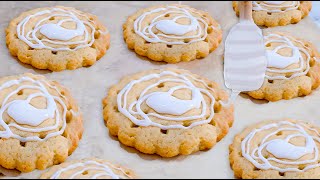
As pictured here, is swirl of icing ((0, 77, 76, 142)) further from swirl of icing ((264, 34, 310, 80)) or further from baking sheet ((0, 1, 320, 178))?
swirl of icing ((264, 34, 310, 80))

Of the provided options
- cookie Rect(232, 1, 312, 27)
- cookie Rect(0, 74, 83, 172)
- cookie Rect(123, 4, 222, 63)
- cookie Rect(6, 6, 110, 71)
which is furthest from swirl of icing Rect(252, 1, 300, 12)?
cookie Rect(0, 74, 83, 172)

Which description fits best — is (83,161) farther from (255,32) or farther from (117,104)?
(255,32)

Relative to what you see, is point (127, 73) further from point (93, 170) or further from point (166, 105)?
point (93, 170)

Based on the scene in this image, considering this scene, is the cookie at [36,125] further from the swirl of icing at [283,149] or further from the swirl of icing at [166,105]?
the swirl of icing at [283,149]

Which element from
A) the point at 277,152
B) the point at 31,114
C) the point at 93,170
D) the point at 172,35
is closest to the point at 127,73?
the point at 172,35

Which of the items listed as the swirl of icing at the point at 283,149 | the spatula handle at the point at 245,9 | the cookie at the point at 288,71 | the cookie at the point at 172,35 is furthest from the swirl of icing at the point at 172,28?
the swirl of icing at the point at 283,149

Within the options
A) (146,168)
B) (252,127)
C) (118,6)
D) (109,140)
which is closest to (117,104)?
(109,140)
